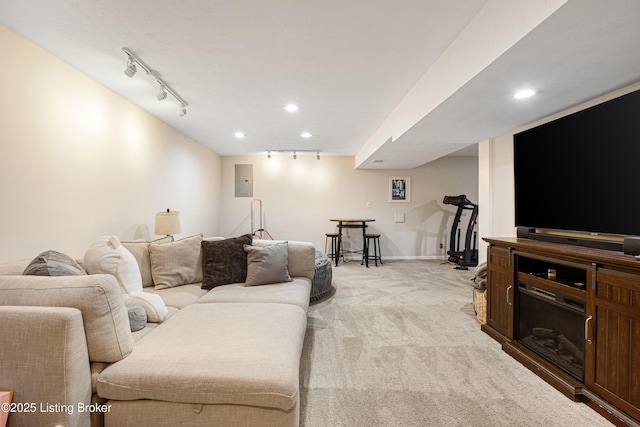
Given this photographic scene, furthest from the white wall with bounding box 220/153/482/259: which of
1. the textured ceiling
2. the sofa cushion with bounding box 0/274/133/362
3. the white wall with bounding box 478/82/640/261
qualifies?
the sofa cushion with bounding box 0/274/133/362

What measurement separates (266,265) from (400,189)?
478cm

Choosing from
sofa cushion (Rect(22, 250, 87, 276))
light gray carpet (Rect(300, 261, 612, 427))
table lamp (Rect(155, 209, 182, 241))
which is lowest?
light gray carpet (Rect(300, 261, 612, 427))

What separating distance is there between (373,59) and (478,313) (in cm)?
262

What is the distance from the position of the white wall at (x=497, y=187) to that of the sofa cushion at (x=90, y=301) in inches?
142

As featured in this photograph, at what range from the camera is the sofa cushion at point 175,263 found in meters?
2.51

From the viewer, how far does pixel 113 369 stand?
1215 mm

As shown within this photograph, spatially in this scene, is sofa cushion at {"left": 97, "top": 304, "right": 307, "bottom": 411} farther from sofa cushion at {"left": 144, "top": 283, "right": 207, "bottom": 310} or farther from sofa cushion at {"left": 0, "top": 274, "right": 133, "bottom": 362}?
→ sofa cushion at {"left": 144, "top": 283, "right": 207, "bottom": 310}

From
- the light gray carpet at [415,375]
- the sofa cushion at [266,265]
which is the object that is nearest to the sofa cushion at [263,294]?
the sofa cushion at [266,265]

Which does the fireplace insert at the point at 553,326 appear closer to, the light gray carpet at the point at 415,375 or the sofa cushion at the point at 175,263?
the light gray carpet at the point at 415,375

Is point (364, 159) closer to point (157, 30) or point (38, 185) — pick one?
point (157, 30)

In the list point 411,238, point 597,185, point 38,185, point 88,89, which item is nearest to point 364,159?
point 411,238

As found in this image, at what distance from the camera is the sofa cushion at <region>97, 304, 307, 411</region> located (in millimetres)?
1155

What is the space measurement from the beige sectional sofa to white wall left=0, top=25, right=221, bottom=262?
113cm

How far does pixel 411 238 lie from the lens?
6.56 metres
